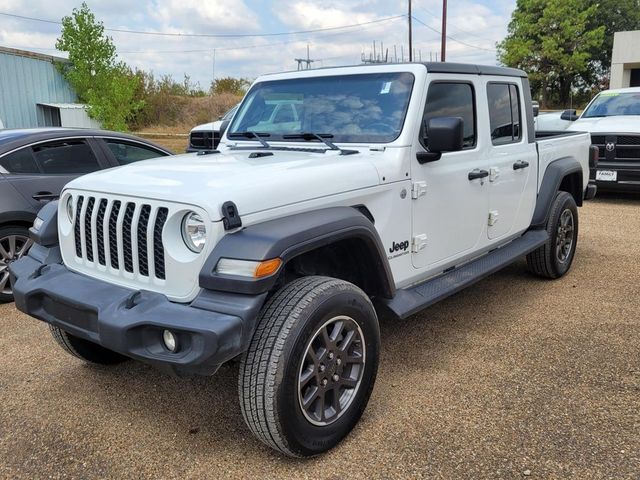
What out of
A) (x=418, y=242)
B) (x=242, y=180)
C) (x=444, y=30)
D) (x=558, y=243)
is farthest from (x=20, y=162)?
(x=444, y=30)

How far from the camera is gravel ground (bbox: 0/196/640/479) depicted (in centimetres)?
278

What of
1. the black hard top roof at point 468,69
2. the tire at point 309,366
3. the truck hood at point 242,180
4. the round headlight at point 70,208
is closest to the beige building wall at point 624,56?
the black hard top roof at point 468,69

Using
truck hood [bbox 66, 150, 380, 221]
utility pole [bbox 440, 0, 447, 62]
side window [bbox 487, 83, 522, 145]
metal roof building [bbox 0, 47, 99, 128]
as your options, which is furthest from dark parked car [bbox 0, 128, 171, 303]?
utility pole [bbox 440, 0, 447, 62]

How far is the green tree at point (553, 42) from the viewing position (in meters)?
39.8

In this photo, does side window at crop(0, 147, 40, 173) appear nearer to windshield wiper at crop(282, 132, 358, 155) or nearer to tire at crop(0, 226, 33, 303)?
tire at crop(0, 226, 33, 303)

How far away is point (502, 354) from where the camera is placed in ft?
13.0

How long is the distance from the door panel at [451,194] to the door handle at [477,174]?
2 centimetres

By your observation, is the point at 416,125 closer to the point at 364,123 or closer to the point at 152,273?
the point at 364,123

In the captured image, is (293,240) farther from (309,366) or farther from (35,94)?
(35,94)

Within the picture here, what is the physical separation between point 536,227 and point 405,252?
88.1 inches

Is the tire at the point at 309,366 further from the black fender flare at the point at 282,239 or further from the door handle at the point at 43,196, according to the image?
the door handle at the point at 43,196

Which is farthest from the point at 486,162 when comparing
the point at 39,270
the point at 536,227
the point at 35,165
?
the point at 35,165

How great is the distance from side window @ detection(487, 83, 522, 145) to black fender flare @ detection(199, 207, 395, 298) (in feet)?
6.36

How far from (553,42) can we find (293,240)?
42.6 meters
